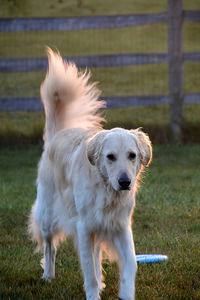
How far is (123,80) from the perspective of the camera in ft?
45.6

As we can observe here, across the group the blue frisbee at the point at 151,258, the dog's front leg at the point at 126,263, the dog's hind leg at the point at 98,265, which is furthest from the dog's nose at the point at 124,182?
the blue frisbee at the point at 151,258

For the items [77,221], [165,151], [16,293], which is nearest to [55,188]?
[77,221]

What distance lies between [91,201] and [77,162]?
1.27 ft

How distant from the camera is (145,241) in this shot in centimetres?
469

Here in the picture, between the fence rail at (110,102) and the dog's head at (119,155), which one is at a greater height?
the dog's head at (119,155)

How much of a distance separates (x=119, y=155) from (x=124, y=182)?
0.58ft

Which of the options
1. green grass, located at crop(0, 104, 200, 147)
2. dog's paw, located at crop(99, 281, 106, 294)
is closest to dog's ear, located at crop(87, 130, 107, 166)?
dog's paw, located at crop(99, 281, 106, 294)

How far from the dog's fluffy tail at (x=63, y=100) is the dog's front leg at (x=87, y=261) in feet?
4.49

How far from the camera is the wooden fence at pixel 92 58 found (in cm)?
940

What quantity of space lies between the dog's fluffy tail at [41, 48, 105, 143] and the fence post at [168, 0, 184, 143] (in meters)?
4.81

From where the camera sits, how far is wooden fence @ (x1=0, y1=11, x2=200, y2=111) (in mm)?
9398

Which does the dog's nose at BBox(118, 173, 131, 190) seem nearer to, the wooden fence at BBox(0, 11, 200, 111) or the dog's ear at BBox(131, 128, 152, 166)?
the dog's ear at BBox(131, 128, 152, 166)

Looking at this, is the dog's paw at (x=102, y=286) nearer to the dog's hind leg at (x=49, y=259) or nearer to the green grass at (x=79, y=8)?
the dog's hind leg at (x=49, y=259)

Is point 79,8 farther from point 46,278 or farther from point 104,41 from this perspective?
point 46,278
